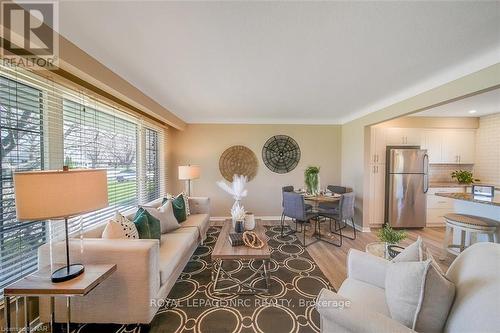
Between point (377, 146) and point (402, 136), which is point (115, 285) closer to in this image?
point (377, 146)

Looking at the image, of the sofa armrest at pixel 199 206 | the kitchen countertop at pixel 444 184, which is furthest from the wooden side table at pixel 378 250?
the kitchen countertop at pixel 444 184

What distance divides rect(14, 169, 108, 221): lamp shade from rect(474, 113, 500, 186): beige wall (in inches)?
252

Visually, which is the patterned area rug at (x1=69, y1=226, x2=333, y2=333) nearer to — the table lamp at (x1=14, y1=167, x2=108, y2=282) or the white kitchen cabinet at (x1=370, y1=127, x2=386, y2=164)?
the table lamp at (x1=14, y1=167, x2=108, y2=282)

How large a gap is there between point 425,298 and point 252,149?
3811 millimetres

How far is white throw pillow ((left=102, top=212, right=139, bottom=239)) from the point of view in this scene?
1776 mm

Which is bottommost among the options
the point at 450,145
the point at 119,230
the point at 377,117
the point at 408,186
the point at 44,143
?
the point at 119,230

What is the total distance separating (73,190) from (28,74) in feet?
3.71

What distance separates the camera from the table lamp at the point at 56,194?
1.05 metres

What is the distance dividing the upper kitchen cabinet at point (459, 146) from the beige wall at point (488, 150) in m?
0.10

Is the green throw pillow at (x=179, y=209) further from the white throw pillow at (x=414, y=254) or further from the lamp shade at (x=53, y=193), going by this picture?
the white throw pillow at (x=414, y=254)

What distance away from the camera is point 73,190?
1.16 metres

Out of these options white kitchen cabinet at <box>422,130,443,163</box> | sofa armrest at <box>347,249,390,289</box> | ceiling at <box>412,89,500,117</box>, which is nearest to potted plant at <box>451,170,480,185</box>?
white kitchen cabinet at <box>422,130,443,163</box>

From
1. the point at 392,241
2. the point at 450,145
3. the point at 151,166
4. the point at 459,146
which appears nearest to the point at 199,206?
the point at 151,166

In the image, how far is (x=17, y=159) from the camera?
146cm
